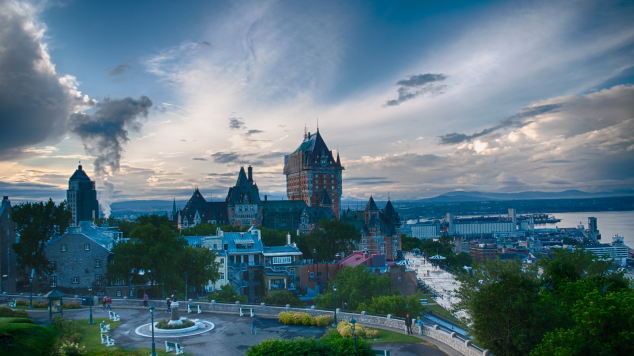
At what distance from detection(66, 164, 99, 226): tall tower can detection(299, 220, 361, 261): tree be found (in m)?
88.0

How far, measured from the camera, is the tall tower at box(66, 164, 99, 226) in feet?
500

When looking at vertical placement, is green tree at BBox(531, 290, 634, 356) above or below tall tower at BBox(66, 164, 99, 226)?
below

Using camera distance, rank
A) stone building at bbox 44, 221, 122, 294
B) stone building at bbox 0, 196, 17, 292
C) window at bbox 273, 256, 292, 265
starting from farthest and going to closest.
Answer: window at bbox 273, 256, 292, 265, stone building at bbox 44, 221, 122, 294, stone building at bbox 0, 196, 17, 292

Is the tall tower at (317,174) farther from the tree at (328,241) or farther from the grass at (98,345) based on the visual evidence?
the grass at (98,345)

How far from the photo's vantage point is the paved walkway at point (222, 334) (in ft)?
99.8

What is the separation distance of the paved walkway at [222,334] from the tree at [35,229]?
19.4m

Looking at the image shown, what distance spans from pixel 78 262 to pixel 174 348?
3640 centimetres

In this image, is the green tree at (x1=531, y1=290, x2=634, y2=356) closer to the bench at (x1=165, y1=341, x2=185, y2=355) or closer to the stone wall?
the stone wall

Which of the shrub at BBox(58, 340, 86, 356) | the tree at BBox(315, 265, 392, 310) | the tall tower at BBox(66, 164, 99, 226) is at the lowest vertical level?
the tree at BBox(315, 265, 392, 310)

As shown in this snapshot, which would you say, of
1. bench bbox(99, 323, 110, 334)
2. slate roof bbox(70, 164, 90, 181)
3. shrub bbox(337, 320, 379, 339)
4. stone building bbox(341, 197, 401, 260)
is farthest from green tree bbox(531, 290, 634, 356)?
slate roof bbox(70, 164, 90, 181)

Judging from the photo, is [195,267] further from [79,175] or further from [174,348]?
[79,175]

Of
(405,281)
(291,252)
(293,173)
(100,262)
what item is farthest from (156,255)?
(293,173)

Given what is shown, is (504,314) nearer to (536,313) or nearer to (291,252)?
(536,313)

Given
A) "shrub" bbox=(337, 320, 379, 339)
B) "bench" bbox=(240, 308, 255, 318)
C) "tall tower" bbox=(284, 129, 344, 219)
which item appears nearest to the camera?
"shrub" bbox=(337, 320, 379, 339)
